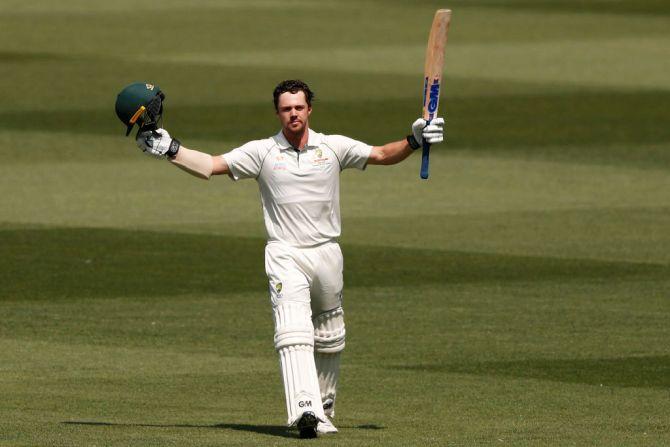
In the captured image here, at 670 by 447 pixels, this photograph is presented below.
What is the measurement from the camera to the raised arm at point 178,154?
35.5ft

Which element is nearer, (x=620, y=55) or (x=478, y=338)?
(x=478, y=338)

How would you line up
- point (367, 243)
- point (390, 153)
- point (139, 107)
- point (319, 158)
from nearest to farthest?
1. point (139, 107)
2. point (319, 158)
3. point (390, 153)
4. point (367, 243)

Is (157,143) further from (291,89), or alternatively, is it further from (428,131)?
(428,131)

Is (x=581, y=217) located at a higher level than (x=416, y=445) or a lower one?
higher

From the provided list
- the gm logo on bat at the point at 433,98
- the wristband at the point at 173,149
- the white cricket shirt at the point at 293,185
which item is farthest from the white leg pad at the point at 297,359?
the gm logo on bat at the point at 433,98

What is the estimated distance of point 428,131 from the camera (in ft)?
35.8

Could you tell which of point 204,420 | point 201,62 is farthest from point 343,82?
point 204,420

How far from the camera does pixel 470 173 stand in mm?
25750

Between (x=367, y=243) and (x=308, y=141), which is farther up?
(x=367, y=243)

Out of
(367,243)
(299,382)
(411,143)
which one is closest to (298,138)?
(411,143)

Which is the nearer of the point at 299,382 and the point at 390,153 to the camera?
the point at 299,382

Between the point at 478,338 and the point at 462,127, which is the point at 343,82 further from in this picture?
the point at 478,338

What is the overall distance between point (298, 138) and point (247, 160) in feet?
1.13

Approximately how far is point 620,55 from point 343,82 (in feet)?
23.5
